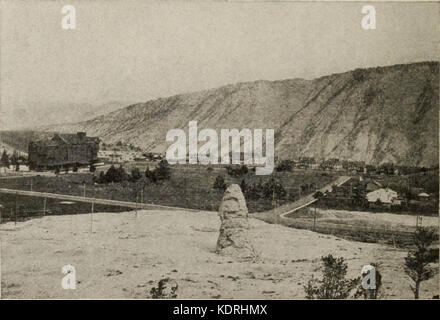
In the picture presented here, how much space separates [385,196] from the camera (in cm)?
1089

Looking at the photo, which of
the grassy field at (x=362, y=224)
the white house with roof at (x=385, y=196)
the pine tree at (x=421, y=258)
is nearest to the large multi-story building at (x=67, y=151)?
the grassy field at (x=362, y=224)

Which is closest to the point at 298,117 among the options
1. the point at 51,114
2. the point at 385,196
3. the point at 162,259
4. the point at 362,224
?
the point at 385,196

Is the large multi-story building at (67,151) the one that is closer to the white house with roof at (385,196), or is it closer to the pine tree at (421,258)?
the white house with roof at (385,196)

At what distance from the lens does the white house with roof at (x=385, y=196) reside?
10844mm

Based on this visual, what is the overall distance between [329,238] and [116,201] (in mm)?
5049

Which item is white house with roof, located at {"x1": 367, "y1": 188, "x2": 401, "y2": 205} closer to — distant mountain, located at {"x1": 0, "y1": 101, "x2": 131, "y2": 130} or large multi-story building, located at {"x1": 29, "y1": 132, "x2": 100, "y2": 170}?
distant mountain, located at {"x1": 0, "y1": 101, "x2": 131, "y2": 130}

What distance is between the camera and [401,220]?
10609 millimetres

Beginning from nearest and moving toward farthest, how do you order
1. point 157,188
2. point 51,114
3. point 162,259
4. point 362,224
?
point 162,259, point 362,224, point 51,114, point 157,188

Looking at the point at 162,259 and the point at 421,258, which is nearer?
the point at 421,258

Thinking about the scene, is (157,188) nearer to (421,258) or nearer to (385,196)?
(385,196)

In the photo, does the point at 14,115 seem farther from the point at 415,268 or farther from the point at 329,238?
the point at 415,268

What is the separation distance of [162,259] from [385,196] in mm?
5243

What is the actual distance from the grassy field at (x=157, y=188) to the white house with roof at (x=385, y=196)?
1.09m
